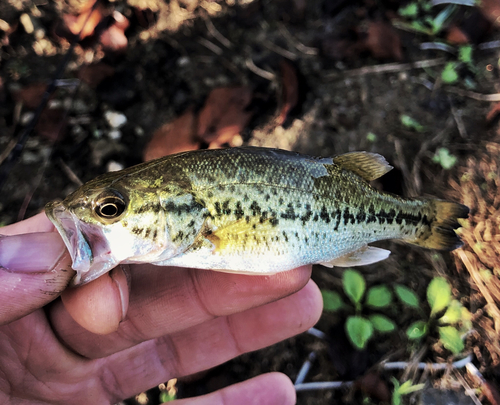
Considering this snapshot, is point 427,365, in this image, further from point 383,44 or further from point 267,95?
point 383,44

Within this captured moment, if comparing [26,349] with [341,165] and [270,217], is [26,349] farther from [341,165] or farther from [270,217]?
[341,165]

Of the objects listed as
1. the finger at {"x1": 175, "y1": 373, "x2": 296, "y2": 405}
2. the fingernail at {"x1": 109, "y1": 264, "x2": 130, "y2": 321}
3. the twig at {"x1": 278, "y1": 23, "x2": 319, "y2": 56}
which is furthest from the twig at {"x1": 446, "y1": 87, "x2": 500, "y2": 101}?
the fingernail at {"x1": 109, "y1": 264, "x2": 130, "y2": 321}

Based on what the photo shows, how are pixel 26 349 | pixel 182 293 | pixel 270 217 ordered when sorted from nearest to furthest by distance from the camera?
pixel 270 217, pixel 26 349, pixel 182 293

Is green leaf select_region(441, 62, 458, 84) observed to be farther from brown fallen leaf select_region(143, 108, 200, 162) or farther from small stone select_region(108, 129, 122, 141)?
small stone select_region(108, 129, 122, 141)

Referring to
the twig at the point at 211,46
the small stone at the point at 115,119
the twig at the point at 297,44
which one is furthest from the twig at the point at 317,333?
the twig at the point at 211,46

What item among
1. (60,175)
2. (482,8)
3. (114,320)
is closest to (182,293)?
(114,320)

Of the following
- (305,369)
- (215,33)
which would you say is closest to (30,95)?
(215,33)
